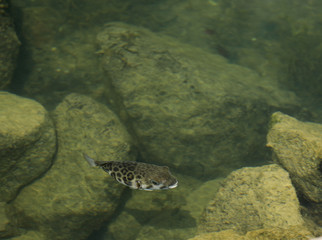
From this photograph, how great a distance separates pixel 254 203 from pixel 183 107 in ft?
8.74

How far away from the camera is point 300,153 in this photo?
11.8 feet

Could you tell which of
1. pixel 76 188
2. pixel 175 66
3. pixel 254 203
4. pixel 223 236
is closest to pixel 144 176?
pixel 223 236

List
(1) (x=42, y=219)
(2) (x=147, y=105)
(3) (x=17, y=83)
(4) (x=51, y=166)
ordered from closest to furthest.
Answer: (1) (x=42, y=219) < (4) (x=51, y=166) < (2) (x=147, y=105) < (3) (x=17, y=83)

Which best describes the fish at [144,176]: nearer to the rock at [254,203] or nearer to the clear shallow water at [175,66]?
the rock at [254,203]

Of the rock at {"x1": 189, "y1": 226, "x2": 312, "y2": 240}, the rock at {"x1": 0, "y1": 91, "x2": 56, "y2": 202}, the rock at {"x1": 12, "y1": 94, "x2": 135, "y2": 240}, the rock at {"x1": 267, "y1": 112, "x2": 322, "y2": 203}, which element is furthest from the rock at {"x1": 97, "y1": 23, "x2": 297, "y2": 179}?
the rock at {"x1": 189, "y1": 226, "x2": 312, "y2": 240}

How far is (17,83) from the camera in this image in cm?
647

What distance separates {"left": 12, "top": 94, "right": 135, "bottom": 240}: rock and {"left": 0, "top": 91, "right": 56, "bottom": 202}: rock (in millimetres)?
235

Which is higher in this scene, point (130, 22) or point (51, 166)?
point (130, 22)

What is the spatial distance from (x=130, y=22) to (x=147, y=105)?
3.51m

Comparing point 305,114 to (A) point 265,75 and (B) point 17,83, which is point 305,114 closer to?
(A) point 265,75

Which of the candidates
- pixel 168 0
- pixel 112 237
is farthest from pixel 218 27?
pixel 112 237

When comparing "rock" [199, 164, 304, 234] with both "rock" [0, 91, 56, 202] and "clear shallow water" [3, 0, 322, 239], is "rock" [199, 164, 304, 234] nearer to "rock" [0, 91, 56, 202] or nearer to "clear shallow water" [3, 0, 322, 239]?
"clear shallow water" [3, 0, 322, 239]

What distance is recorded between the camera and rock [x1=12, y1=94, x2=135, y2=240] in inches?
181

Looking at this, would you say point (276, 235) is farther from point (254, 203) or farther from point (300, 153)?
point (300, 153)
